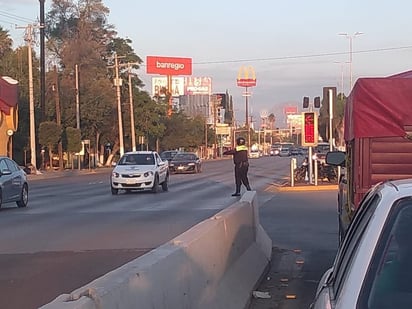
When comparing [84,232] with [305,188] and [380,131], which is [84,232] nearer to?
[380,131]

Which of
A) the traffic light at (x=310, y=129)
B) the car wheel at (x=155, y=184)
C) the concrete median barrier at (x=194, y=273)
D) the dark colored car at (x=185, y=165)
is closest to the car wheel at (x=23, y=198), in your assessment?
the car wheel at (x=155, y=184)

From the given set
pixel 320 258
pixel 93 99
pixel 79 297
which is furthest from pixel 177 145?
pixel 79 297

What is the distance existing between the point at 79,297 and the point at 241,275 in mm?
5469

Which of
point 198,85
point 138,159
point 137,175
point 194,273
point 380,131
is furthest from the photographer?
point 198,85

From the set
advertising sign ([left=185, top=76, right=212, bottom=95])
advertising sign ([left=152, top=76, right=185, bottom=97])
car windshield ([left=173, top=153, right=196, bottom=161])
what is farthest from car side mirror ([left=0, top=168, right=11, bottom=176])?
advertising sign ([left=185, top=76, right=212, bottom=95])

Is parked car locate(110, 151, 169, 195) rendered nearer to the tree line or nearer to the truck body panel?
the truck body panel

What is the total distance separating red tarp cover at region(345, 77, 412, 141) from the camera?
31.3 ft

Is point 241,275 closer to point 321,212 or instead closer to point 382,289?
point 382,289

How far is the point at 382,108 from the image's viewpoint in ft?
31.5

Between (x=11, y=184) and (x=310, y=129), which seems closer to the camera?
(x=11, y=184)

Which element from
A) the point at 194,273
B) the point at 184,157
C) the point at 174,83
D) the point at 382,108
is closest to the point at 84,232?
the point at 382,108

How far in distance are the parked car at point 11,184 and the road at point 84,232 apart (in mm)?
357

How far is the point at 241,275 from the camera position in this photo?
1019cm

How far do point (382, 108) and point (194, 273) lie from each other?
Result: 3.21m
